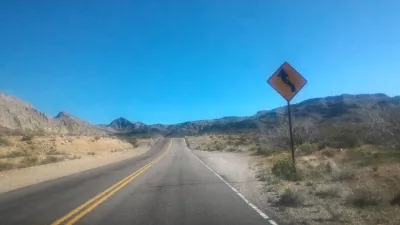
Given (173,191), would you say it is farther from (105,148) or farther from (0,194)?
(105,148)

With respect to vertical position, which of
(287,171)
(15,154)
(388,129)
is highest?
(15,154)

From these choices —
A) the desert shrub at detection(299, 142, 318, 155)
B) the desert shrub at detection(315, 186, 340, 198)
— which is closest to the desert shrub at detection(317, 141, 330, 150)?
the desert shrub at detection(299, 142, 318, 155)

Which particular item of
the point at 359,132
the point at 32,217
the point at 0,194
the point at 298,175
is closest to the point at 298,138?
the point at 359,132

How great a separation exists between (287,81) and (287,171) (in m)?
3.95

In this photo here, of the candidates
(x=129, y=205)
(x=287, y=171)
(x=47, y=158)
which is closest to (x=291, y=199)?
(x=129, y=205)

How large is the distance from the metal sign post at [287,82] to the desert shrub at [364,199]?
21.4ft

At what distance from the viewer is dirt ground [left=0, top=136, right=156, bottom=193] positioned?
2250 centimetres

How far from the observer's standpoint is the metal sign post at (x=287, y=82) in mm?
18484

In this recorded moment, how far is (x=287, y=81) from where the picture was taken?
1867 cm

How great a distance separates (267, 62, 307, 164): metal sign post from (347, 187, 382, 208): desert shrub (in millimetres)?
6524

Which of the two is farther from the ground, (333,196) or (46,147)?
(46,147)

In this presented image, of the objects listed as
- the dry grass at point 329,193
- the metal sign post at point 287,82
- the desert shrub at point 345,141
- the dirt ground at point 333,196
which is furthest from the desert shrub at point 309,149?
the dry grass at point 329,193

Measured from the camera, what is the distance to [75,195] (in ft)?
49.0

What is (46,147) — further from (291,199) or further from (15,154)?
(291,199)
